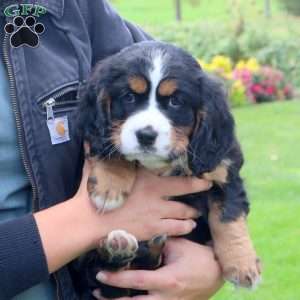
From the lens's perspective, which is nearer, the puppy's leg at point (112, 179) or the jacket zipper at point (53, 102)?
the jacket zipper at point (53, 102)

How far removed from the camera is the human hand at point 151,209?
8.07ft

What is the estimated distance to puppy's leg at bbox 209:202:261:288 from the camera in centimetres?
267

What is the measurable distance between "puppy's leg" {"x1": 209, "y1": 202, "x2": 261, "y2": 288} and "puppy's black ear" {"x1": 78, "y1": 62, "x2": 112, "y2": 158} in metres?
0.43

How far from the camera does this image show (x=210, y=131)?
2.55 m

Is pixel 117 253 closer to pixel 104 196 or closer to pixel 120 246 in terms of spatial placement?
pixel 120 246

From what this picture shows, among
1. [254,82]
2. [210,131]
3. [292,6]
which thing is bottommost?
[292,6]

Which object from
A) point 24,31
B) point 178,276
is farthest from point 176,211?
point 24,31

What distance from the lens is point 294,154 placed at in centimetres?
934

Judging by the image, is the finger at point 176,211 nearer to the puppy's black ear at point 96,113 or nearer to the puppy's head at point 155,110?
the puppy's head at point 155,110

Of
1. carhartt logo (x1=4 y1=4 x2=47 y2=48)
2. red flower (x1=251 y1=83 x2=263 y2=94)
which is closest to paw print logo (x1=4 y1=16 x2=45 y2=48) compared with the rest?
carhartt logo (x1=4 y1=4 x2=47 y2=48)

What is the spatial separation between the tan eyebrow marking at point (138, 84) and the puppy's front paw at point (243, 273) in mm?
643

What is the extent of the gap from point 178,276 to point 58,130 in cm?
56

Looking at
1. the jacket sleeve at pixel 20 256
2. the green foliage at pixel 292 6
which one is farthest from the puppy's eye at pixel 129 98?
the green foliage at pixel 292 6

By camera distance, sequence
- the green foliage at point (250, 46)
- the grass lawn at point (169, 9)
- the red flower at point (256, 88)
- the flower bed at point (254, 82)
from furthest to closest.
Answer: the grass lawn at point (169, 9) < the green foliage at point (250, 46) < the red flower at point (256, 88) < the flower bed at point (254, 82)
